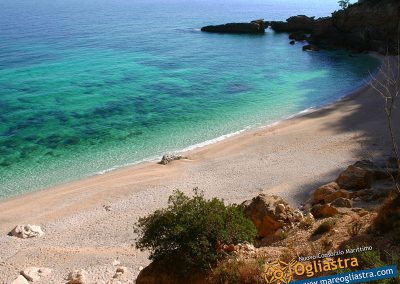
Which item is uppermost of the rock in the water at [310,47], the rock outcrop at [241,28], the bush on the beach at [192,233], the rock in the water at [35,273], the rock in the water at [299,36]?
the rock outcrop at [241,28]

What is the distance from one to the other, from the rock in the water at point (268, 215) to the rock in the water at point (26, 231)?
38.0ft

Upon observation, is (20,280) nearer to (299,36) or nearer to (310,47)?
(310,47)

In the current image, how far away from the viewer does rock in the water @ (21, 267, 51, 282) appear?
697 inches

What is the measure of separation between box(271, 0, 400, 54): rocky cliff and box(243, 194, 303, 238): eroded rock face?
50.1 metres

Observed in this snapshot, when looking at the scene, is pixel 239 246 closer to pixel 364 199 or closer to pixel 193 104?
pixel 364 199

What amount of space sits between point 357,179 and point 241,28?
257 ft

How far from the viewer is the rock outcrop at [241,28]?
9419cm

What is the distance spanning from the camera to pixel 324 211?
18453 mm

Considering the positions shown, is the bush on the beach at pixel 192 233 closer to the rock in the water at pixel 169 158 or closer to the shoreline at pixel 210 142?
the rock in the water at pixel 169 158

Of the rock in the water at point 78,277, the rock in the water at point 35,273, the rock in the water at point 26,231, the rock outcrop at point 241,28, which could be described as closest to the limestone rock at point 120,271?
the rock in the water at point 78,277

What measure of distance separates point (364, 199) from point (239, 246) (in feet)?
30.3

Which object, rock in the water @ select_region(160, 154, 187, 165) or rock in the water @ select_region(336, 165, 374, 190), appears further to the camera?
rock in the water @ select_region(160, 154, 187, 165)

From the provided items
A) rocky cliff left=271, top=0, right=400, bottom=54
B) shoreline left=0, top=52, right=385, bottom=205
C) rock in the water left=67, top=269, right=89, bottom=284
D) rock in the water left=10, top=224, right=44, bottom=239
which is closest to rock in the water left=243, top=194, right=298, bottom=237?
rock in the water left=67, top=269, right=89, bottom=284

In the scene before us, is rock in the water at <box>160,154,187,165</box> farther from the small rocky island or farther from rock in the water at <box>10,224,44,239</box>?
the small rocky island
